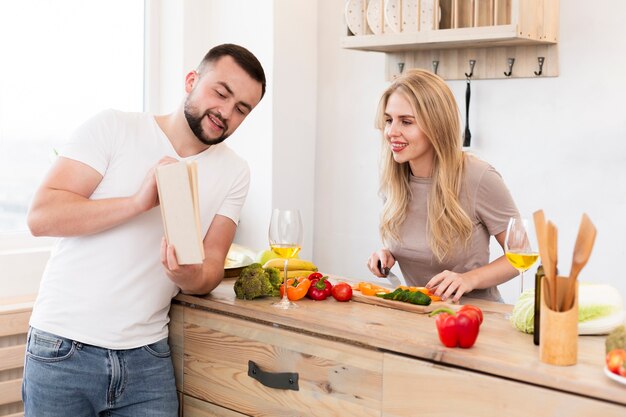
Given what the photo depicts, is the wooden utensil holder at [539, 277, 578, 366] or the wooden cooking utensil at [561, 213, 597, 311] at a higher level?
the wooden cooking utensil at [561, 213, 597, 311]

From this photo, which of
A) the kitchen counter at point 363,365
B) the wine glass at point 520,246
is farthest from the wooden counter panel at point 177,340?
the wine glass at point 520,246

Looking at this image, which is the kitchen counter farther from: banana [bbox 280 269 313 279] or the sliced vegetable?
banana [bbox 280 269 313 279]

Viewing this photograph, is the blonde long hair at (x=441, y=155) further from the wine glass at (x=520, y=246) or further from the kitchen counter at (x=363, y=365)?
the wine glass at (x=520, y=246)

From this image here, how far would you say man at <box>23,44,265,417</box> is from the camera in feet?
6.99

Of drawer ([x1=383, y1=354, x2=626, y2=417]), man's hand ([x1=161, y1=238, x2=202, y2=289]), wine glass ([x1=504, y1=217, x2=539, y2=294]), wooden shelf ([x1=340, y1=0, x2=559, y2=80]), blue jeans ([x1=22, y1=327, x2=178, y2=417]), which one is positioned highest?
wooden shelf ([x1=340, y1=0, x2=559, y2=80])

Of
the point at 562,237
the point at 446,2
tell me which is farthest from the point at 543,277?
the point at 446,2

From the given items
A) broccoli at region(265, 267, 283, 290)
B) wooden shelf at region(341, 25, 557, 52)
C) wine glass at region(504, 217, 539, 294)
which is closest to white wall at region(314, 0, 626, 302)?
wooden shelf at region(341, 25, 557, 52)

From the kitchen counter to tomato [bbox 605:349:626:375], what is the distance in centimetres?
3

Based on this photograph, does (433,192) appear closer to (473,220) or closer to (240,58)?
(473,220)

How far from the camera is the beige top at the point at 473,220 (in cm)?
264

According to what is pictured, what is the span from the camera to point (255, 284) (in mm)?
2299

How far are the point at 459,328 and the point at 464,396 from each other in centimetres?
14

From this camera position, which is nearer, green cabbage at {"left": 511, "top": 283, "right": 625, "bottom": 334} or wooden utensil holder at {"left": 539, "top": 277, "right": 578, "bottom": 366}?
wooden utensil holder at {"left": 539, "top": 277, "right": 578, "bottom": 366}

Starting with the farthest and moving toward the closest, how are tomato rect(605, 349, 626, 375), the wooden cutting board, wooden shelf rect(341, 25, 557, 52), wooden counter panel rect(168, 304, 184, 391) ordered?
wooden shelf rect(341, 25, 557, 52) → wooden counter panel rect(168, 304, 184, 391) → the wooden cutting board → tomato rect(605, 349, 626, 375)
